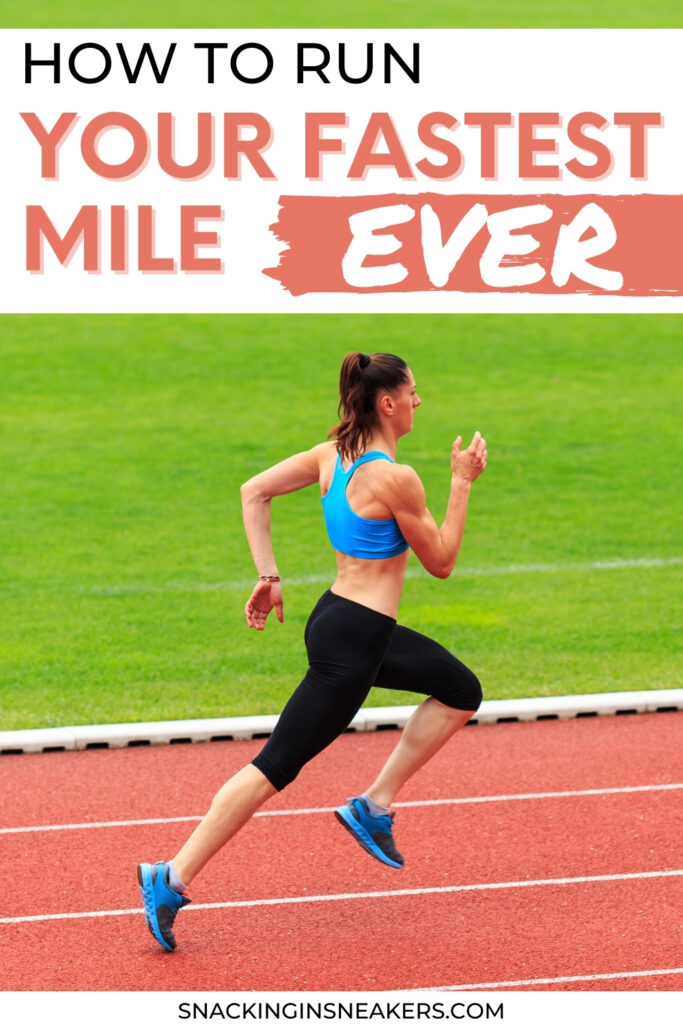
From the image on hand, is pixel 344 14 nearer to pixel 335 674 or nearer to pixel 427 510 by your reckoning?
pixel 427 510

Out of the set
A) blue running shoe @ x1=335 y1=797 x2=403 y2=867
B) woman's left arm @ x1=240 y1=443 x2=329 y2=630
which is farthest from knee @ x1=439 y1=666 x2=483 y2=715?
woman's left arm @ x1=240 y1=443 x2=329 y2=630

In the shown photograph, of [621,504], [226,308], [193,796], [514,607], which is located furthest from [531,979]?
[226,308]

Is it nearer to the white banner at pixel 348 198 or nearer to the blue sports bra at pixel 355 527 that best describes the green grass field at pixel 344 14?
the white banner at pixel 348 198

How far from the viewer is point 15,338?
22.2m

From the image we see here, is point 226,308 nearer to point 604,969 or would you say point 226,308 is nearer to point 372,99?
point 372,99

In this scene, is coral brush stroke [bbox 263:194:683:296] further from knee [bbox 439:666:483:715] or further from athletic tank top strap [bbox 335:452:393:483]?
athletic tank top strap [bbox 335:452:393:483]

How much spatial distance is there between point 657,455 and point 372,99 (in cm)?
927

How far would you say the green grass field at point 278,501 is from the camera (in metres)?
→ 10.7

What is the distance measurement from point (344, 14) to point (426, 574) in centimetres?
2693

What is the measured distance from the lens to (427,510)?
5.59 metres

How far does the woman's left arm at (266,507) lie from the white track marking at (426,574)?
693 cm

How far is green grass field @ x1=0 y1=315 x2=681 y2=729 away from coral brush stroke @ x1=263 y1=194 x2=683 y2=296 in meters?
0.74

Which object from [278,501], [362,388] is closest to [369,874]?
[362,388]

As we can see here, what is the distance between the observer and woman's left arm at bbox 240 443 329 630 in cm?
592
